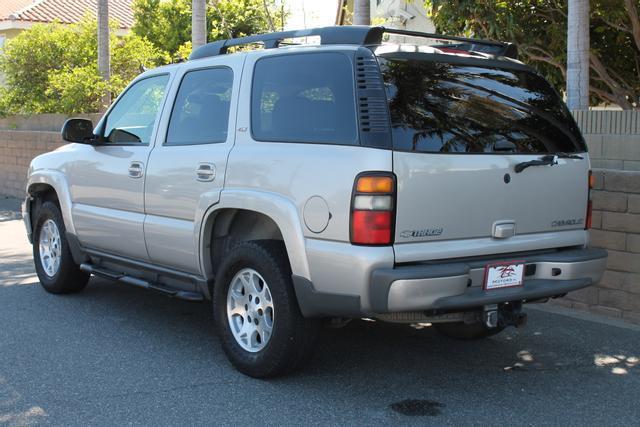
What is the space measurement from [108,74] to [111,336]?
40.0 ft

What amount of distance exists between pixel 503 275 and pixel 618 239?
2393mm

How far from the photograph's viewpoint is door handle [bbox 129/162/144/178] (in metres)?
6.21

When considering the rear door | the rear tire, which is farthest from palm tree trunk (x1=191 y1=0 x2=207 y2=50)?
the rear door

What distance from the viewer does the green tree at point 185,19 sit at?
100 feet

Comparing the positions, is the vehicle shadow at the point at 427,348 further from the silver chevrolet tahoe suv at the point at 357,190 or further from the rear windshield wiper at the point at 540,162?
the rear windshield wiper at the point at 540,162

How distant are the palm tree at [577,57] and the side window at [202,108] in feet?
13.9

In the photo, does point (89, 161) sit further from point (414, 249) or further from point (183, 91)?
point (414, 249)

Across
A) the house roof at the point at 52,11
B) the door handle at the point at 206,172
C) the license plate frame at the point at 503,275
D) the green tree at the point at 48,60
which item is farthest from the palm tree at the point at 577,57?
the house roof at the point at 52,11

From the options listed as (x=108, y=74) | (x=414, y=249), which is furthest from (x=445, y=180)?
(x=108, y=74)

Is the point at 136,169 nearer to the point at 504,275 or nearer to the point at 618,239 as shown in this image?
the point at 504,275

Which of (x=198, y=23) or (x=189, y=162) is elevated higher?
(x=198, y=23)

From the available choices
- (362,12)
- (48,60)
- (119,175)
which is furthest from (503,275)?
(48,60)

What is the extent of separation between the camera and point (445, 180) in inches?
182

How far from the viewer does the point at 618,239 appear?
6.80 meters
